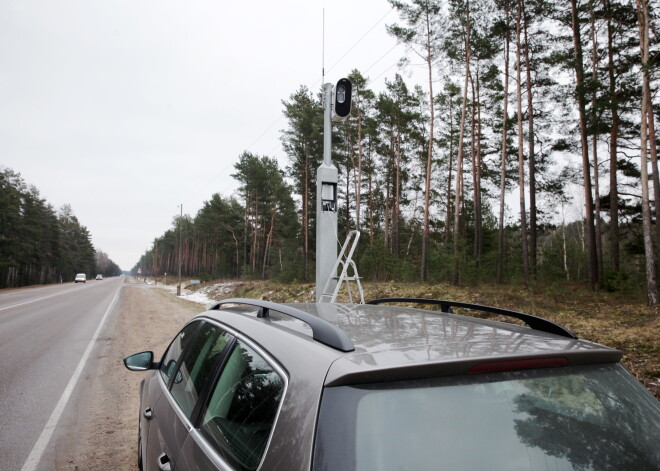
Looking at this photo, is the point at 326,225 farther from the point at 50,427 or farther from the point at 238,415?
the point at 238,415

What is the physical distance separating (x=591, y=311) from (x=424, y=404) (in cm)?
1541

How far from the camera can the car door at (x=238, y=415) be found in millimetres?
1512

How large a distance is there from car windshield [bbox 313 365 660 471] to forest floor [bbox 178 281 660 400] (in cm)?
→ 601

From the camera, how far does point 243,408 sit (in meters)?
1.73

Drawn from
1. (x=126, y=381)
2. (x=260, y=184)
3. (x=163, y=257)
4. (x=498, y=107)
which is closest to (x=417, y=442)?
(x=126, y=381)

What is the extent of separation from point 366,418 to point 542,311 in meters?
14.5

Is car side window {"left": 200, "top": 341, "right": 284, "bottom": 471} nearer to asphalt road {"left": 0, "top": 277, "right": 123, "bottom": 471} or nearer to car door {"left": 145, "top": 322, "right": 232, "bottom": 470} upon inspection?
car door {"left": 145, "top": 322, "right": 232, "bottom": 470}

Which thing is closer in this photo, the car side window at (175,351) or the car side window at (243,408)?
the car side window at (243,408)

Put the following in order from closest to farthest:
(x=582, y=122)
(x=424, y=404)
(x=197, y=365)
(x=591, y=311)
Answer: (x=424, y=404) < (x=197, y=365) < (x=591, y=311) < (x=582, y=122)

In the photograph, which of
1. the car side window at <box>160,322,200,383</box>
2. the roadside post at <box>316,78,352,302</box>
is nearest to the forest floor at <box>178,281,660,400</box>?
the roadside post at <box>316,78,352,302</box>

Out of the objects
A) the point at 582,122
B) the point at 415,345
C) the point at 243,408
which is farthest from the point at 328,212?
the point at 582,122

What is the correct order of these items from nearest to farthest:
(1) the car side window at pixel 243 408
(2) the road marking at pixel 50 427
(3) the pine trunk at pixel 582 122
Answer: (1) the car side window at pixel 243 408, (2) the road marking at pixel 50 427, (3) the pine trunk at pixel 582 122

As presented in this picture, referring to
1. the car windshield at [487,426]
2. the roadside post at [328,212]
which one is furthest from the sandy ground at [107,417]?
the car windshield at [487,426]

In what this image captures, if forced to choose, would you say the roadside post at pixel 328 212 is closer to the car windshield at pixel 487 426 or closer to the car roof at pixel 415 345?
the car roof at pixel 415 345
